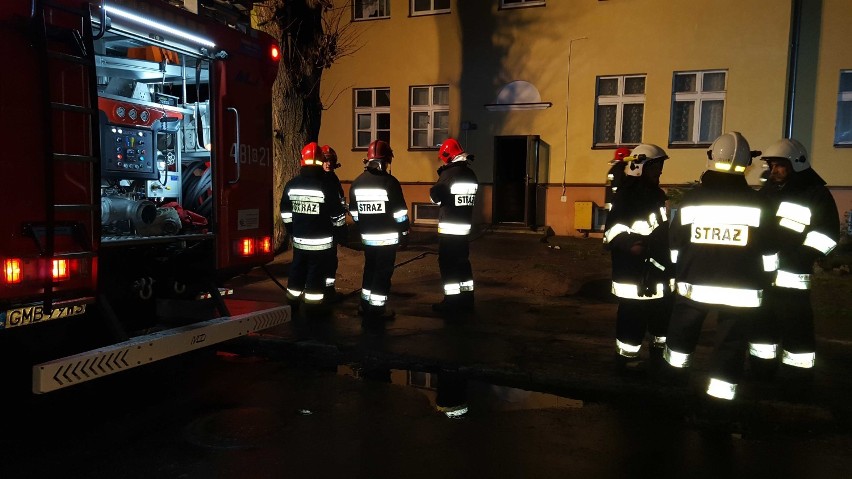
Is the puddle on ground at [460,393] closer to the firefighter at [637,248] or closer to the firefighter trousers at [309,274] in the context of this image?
the firefighter at [637,248]

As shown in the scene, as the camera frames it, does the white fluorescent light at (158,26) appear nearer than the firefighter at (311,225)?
Yes

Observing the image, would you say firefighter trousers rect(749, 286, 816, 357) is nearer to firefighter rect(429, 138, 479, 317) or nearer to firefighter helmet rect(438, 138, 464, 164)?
firefighter rect(429, 138, 479, 317)

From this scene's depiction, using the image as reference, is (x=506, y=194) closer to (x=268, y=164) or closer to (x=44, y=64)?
(x=268, y=164)

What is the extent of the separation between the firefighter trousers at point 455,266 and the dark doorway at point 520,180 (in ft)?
23.4

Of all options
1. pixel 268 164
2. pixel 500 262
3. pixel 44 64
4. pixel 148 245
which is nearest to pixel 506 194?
pixel 500 262

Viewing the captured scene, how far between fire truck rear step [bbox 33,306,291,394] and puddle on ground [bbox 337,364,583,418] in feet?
3.48

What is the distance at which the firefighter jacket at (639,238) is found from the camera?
4781mm

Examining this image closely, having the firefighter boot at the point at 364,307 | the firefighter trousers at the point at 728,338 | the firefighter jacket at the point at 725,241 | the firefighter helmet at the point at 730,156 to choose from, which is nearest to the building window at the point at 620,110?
the firefighter boot at the point at 364,307

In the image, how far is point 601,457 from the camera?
3703 mm

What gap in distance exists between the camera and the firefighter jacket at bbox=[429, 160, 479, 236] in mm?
6863

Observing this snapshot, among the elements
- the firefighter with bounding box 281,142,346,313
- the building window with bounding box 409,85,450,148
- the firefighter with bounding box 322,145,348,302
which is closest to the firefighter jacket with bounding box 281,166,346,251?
the firefighter with bounding box 281,142,346,313

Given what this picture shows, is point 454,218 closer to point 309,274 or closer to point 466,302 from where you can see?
point 466,302

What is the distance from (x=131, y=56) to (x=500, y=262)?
6.70 metres

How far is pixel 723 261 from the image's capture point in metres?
4.05
